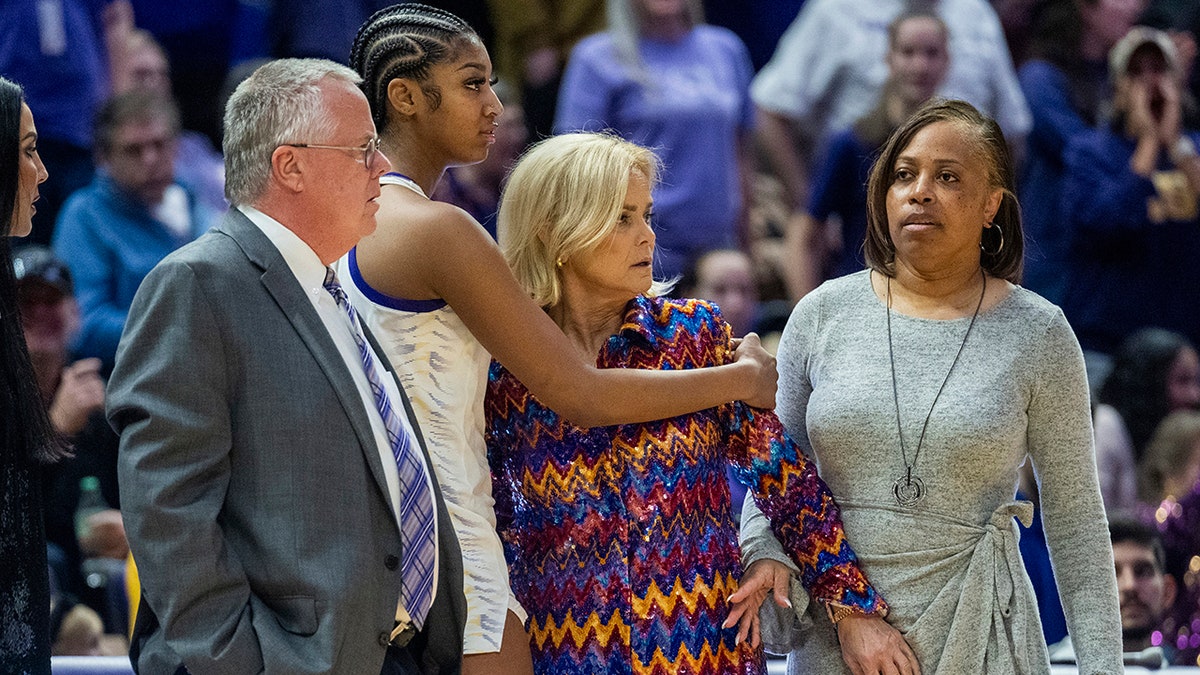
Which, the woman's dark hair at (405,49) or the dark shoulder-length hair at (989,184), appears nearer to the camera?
the woman's dark hair at (405,49)

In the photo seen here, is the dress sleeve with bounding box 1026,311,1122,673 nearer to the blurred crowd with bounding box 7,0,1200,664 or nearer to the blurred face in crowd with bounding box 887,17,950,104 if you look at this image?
the blurred crowd with bounding box 7,0,1200,664

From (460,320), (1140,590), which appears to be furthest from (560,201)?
(1140,590)

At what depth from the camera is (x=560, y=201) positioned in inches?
111

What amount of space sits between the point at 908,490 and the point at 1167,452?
3.39 meters

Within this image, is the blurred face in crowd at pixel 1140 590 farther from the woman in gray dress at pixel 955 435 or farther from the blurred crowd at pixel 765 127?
the woman in gray dress at pixel 955 435

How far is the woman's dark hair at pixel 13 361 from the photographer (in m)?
2.37

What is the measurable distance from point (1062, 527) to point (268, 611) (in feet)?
4.58

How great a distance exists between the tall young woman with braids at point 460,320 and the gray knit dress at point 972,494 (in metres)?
0.25

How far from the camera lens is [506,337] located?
103 inches

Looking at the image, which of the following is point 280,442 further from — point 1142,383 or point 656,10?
point 1142,383

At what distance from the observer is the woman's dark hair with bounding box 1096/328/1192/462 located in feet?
19.9

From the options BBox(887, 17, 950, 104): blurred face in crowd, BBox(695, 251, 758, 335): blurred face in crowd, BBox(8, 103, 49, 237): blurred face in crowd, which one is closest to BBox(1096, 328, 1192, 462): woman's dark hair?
BBox(887, 17, 950, 104): blurred face in crowd

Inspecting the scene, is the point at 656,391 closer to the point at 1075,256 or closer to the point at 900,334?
the point at 900,334

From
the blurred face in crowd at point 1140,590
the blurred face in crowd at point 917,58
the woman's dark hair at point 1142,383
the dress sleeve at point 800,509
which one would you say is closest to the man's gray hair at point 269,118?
the dress sleeve at point 800,509
